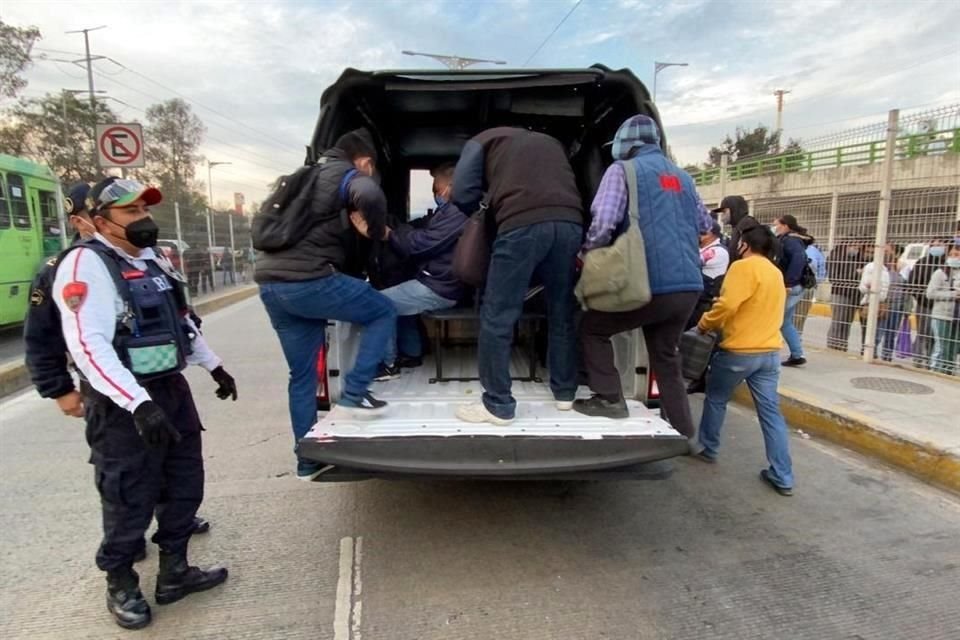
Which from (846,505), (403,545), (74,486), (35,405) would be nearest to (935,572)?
(846,505)

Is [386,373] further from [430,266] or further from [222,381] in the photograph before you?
[222,381]

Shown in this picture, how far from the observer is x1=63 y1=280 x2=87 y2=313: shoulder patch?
7.64 feet

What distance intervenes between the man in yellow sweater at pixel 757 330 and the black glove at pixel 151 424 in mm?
3158

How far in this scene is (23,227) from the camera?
10.0 meters

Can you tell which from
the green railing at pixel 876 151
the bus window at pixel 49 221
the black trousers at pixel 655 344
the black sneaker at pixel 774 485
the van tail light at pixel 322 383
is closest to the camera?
the black trousers at pixel 655 344

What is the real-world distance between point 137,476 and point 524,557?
188 cm

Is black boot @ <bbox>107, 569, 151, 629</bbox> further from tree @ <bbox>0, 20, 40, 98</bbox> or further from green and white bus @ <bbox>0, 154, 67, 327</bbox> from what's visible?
tree @ <bbox>0, 20, 40, 98</bbox>

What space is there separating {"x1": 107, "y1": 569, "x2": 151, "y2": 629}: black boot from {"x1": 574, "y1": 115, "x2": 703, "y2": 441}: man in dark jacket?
2242 mm

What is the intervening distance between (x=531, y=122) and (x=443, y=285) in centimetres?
168

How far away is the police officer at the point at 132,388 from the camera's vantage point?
2348 mm

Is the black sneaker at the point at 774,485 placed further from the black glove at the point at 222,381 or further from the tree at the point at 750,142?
the tree at the point at 750,142

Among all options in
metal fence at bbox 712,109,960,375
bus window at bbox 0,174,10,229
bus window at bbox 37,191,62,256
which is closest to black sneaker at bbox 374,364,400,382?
metal fence at bbox 712,109,960,375

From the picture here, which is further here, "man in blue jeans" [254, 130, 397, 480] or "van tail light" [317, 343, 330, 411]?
"van tail light" [317, 343, 330, 411]

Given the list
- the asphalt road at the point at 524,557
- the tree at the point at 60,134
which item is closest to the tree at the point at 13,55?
the tree at the point at 60,134
